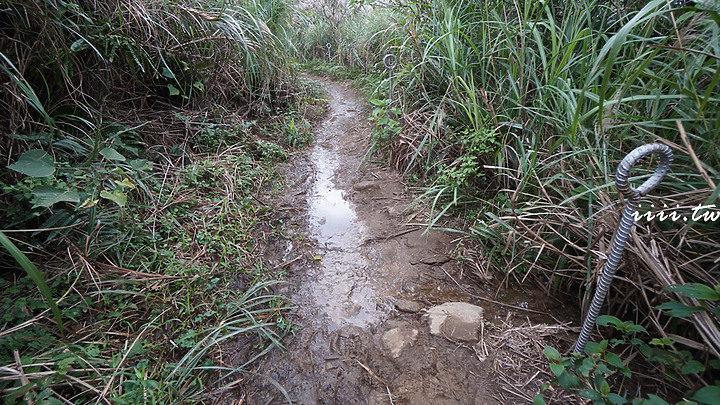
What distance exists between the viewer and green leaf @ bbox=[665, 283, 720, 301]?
840mm

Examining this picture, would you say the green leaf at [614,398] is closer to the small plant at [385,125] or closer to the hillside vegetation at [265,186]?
the hillside vegetation at [265,186]

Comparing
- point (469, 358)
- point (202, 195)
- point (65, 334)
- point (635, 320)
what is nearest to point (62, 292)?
point (65, 334)

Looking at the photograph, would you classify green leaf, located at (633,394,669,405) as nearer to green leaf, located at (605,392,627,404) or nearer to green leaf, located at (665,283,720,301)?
green leaf, located at (605,392,627,404)

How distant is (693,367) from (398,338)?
0.98 meters

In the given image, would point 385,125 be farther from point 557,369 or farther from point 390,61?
point 557,369

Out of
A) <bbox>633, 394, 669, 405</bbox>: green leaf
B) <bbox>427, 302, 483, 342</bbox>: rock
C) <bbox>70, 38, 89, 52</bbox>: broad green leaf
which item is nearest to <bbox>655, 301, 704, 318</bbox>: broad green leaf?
<bbox>633, 394, 669, 405</bbox>: green leaf

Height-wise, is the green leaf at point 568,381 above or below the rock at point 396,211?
above

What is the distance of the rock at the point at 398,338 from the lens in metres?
1.41

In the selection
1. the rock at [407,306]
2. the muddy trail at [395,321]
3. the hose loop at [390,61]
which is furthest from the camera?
the hose loop at [390,61]

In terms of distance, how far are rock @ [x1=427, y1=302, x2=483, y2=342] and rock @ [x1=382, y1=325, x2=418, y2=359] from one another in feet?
0.34

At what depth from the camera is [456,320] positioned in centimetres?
150

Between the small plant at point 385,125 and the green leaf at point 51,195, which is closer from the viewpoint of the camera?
the green leaf at point 51,195

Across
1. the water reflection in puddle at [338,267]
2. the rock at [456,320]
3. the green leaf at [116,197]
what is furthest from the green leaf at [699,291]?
the green leaf at [116,197]

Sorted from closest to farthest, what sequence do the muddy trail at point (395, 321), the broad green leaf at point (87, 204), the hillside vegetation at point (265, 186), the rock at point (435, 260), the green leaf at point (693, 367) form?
1. the green leaf at point (693, 367)
2. the hillside vegetation at point (265, 186)
3. the muddy trail at point (395, 321)
4. the broad green leaf at point (87, 204)
5. the rock at point (435, 260)
